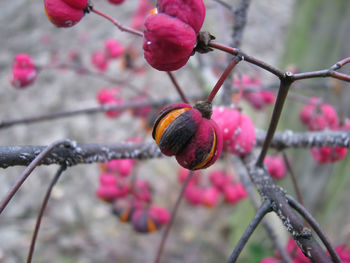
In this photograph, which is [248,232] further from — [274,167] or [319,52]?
[319,52]

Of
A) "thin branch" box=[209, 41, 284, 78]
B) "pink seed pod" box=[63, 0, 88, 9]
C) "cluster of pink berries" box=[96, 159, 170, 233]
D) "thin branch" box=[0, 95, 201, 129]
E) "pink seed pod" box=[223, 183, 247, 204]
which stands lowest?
"pink seed pod" box=[223, 183, 247, 204]

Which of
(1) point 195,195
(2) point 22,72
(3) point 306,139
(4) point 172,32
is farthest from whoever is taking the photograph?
(1) point 195,195

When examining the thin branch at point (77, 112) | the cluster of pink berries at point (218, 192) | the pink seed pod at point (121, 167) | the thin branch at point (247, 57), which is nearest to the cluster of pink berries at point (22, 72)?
the thin branch at point (77, 112)

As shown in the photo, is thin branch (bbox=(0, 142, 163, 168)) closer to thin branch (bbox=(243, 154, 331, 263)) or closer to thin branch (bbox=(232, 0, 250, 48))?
thin branch (bbox=(243, 154, 331, 263))

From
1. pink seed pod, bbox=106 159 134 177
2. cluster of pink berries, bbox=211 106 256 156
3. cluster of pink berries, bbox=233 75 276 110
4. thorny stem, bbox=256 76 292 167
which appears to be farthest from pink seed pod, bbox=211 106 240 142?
cluster of pink berries, bbox=233 75 276 110

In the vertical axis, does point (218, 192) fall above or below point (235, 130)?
below

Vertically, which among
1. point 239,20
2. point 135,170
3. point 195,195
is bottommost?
point 195,195

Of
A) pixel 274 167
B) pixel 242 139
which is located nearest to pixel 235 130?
pixel 242 139
